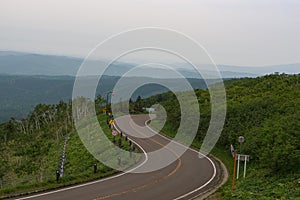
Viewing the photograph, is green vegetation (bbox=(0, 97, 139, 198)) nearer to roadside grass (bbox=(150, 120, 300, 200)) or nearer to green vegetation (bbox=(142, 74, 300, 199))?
roadside grass (bbox=(150, 120, 300, 200))

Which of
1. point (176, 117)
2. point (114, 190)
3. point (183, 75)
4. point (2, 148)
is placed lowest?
point (2, 148)

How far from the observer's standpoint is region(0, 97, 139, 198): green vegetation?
17028mm

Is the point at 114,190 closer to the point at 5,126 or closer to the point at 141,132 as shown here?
the point at 141,132

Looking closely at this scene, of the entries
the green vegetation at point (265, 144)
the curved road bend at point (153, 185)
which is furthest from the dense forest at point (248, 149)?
the curved road bend at point (153, 185)

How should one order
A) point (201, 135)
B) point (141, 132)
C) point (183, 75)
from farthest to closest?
point (141, 132), point (201, 135), point (183, 75)

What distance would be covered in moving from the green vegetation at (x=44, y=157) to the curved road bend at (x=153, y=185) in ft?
3.08

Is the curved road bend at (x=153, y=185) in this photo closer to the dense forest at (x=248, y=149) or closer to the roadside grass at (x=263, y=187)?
the dense forest at (x=248, y=149)

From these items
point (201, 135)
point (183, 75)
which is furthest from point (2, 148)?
point (183, 75)

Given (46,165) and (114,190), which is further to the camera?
(46,165)

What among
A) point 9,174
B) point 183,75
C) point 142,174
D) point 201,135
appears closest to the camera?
point 183,75

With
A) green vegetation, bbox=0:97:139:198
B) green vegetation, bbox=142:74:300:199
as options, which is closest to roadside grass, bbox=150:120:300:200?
green vegetation, bbox=142:74:300:199

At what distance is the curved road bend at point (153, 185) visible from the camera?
14.9m

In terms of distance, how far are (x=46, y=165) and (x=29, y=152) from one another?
9645mm

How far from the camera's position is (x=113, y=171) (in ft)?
62.9
